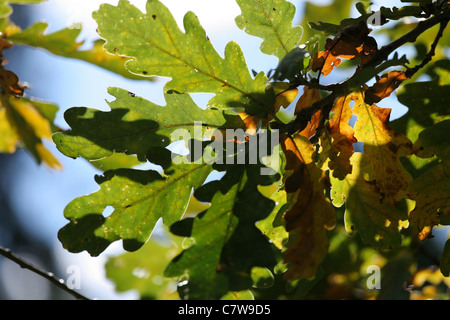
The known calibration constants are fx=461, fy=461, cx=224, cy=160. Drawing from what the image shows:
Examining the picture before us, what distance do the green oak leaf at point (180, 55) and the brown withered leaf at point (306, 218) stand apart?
16 centimetres

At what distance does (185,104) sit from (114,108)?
0.54ft

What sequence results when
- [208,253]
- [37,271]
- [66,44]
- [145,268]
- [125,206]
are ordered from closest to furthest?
[208,253] → [125,206] → [37,271] → [66,44] → [145,268]

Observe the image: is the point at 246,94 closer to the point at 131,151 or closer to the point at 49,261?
the point at 131,151

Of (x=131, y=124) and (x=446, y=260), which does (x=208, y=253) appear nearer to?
(x=131, y=124)

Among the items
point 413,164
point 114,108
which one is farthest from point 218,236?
point 413,164

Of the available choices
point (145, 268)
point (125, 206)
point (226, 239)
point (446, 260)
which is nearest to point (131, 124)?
point (125, 206)

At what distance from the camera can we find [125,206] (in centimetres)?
104

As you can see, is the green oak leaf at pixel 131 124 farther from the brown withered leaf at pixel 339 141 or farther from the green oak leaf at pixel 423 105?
the green oak leaf at pixel 423 105

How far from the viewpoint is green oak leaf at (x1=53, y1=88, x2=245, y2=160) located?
41.6 inches

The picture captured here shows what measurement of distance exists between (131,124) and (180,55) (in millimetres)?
196

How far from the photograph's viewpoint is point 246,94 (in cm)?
106

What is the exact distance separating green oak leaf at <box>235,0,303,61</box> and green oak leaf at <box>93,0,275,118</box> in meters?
0.10

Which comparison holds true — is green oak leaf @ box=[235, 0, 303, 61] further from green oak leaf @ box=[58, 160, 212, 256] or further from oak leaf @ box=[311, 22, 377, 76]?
green oak leaf @ box=[58, 160, 212, 256]

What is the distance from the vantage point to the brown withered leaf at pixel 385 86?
3.42 ft
